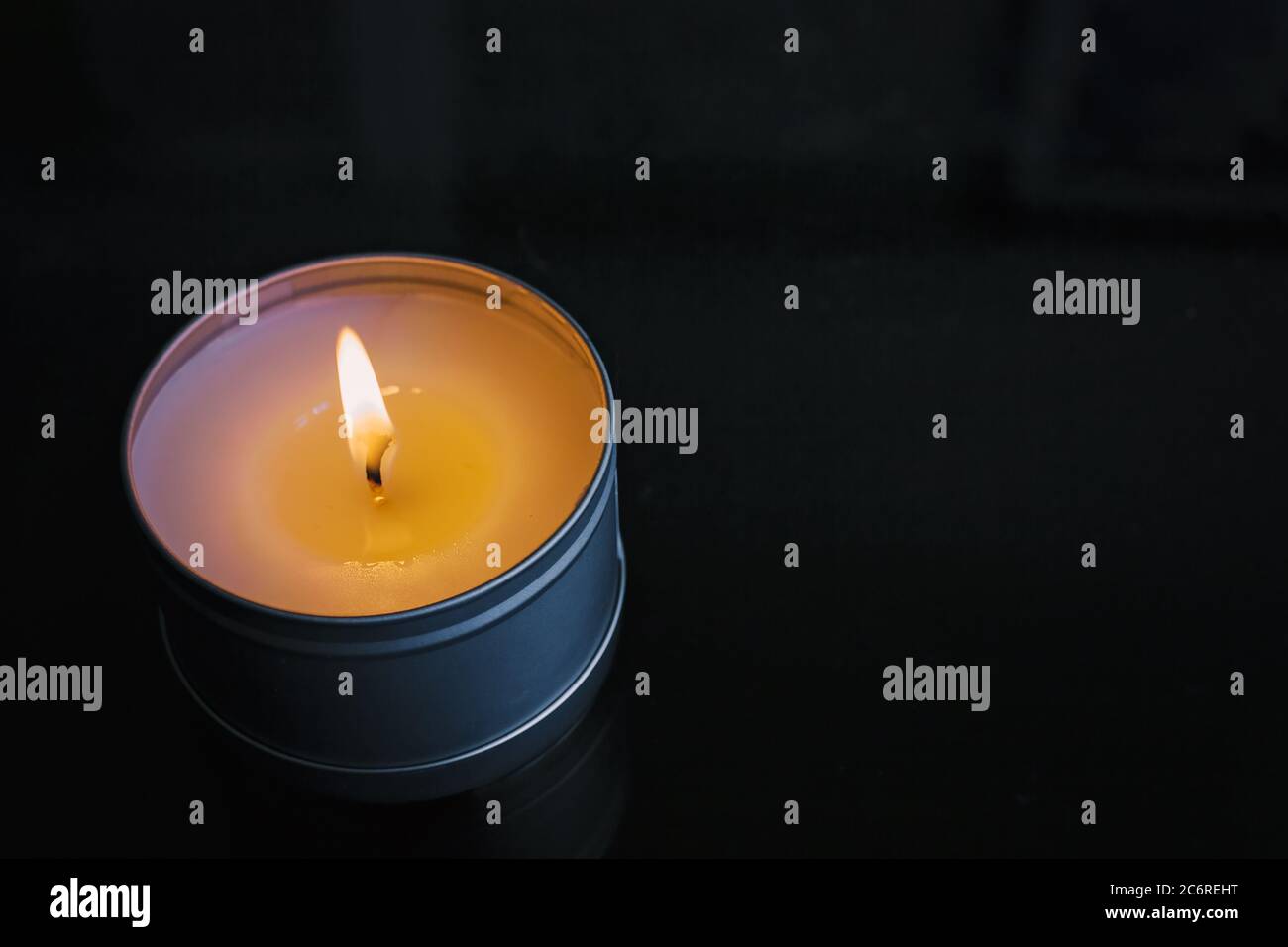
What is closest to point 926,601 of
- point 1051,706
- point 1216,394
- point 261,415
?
point 1051,706

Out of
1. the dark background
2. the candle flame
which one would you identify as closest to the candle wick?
the candle flame

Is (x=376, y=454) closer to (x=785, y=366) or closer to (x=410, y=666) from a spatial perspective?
(x=410, y=666)

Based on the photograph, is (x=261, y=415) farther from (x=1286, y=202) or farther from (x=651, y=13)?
(x=1286, y=202)

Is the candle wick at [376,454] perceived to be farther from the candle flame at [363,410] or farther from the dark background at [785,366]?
the dark background at [785,366]

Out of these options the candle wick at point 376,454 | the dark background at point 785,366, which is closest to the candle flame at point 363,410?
the candle wick at point 376,454

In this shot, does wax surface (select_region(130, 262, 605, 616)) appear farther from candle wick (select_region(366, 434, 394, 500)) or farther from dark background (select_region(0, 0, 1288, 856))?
dark background (select_region(0, 0, 1288, 856))

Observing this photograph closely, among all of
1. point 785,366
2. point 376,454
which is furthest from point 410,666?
point 785,366
